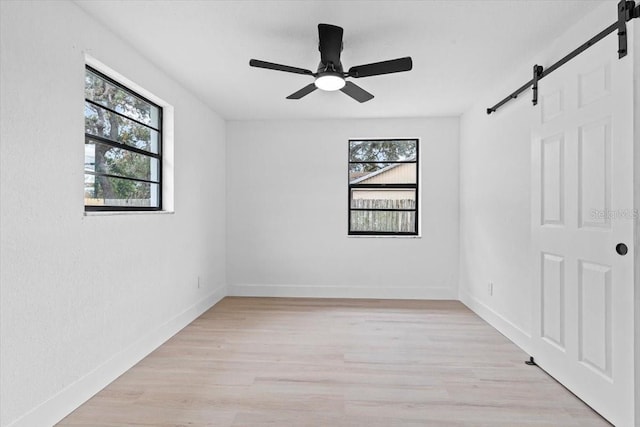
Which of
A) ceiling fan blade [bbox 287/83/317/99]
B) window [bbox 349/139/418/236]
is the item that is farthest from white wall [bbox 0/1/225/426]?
window [bbox 349/139/418/236]

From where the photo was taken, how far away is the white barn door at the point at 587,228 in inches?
75.7

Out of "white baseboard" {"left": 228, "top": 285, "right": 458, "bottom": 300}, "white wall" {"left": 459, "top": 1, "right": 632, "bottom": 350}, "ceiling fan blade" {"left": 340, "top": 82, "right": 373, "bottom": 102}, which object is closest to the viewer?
"ceiling fan blade" {"left": 340, "top": 82, "right": 373, "bottom": 102}

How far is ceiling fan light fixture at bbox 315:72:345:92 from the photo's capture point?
100 inches

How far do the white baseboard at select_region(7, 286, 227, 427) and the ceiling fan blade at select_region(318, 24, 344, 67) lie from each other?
245 centimetres

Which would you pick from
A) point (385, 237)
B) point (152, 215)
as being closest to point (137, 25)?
point (152, 215)

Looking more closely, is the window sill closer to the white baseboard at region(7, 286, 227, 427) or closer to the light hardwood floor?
the white baseboard at region(7, 286, 227, 427)

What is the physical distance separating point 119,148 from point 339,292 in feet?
10.2

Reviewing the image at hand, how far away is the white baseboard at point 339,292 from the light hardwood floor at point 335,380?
97cm

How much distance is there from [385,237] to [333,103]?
1816mm

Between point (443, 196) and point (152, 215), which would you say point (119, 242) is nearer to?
point (152, 215)

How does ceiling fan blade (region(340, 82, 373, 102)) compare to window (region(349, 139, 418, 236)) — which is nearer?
ceiling fan blade (region(340, 82, 373, 102))

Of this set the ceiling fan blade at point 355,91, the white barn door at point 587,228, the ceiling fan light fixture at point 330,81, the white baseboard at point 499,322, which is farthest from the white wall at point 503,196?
the ceiling fan light fixture at point 330,81

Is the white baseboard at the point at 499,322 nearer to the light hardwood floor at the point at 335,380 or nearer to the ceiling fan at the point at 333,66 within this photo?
the light hardwood floor at the point at 335,380

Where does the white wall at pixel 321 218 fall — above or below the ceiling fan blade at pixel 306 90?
below
